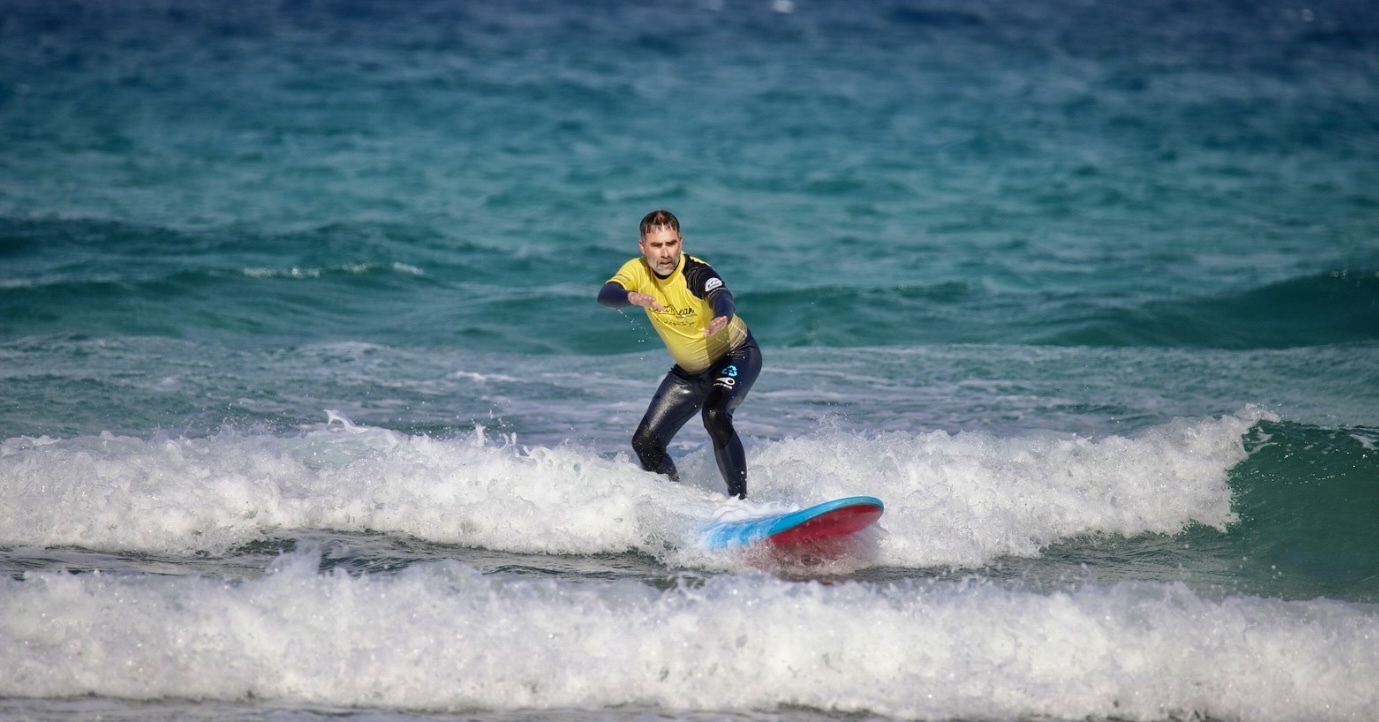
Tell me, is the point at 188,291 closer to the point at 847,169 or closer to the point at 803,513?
the point at 803,513

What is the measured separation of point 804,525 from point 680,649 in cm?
115

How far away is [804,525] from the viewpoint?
6570 millimetres

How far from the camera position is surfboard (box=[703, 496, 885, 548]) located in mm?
6520

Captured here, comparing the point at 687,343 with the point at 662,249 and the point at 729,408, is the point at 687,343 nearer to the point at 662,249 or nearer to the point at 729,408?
the point at 729,408

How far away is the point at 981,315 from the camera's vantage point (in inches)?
556

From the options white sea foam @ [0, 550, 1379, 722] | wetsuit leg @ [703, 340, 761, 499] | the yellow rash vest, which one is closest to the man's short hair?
the yellow rash vest

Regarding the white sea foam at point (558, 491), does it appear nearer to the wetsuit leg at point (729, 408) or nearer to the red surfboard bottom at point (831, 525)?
the wetsuit leg at point (729, 408)

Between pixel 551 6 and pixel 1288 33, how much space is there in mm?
24255

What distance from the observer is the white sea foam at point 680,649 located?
5.52 metres

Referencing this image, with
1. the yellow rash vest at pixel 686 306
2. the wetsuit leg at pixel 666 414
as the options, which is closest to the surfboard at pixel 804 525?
the wetsuit leg at pixel 666 414

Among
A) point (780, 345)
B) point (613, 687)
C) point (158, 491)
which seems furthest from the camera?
point (780, 345)

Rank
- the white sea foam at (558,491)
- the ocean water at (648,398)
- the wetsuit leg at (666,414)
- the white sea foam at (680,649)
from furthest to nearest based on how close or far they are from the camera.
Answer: the wetsuit leg at (666,414)
the white sea foam at (558,491)
the ocean water at (648,398)
the white sea foam at (680,649)

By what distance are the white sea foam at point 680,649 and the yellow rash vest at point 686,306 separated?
1735mm

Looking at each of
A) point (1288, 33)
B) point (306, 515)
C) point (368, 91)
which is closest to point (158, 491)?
point (306, 515)
